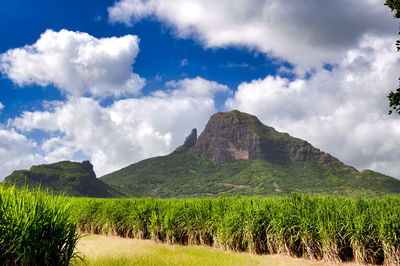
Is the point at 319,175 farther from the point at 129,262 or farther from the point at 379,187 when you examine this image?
the point at 129,262

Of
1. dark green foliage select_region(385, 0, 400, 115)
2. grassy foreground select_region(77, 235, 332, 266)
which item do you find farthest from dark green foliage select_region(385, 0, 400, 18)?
grassy foreground select_region(77, 235, 332, 266)

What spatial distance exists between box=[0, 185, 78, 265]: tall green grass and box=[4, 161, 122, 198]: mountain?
136 meters

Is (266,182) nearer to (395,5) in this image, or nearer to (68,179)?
(68,179)

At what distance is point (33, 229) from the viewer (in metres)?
4.66

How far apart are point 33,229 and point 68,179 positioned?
158m

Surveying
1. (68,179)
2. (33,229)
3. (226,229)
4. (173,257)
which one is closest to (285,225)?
(226,229)

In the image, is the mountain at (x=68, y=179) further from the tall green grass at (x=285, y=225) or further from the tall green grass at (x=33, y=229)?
the tall green grass at (x=33, y=229)

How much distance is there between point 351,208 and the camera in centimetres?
896

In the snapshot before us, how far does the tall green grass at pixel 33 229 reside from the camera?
4.50 metres

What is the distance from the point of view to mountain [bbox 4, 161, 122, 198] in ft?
432

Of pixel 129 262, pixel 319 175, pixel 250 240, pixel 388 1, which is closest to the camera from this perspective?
pixel 129 262

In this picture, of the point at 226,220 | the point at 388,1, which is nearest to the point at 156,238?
the point at 226,220

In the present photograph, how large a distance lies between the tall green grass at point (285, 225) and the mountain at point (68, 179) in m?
130

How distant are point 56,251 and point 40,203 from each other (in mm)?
976
